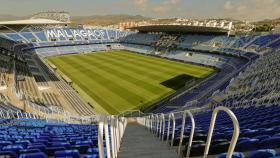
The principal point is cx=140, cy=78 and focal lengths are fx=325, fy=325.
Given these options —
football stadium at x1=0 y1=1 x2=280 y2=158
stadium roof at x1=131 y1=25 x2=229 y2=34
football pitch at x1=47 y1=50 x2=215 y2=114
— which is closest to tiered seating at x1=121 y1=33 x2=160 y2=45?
football stadium at x1=0 y1=1 x2=280 y2=158

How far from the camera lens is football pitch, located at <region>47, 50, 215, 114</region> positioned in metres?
34.7

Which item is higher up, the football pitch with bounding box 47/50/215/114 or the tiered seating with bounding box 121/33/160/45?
the tiered seating with bounding box 121/33/160/45

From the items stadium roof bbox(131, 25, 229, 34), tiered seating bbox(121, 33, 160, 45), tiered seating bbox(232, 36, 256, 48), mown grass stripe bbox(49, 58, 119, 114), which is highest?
stadium roof bbox(131, 25, 229, 34)

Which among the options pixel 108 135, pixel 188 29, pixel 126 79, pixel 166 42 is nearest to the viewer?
pixel 108 135

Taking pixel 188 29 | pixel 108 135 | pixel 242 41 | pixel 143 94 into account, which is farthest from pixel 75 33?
pixel 108 135

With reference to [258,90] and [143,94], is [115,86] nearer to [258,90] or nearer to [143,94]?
[143,94]

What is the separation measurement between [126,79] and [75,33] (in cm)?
5032

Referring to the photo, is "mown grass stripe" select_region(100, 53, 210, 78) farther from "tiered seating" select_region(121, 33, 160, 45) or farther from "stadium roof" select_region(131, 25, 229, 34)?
"tiered seating" select_region(121, 33, 160, 45)

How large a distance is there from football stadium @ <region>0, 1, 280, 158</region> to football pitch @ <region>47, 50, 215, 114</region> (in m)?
0.12

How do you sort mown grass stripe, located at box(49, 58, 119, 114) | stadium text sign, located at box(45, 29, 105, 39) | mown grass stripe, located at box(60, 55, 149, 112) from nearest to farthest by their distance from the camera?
mown grass stripe, located at box(49, 58, 119, 114)
mown grass stripe, located at box(60, 55, 149, 112)
stadium text sign, located at box(45, 29, 105, 39)

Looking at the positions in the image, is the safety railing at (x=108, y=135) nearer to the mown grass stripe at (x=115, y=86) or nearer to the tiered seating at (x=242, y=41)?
the mown grass stripe at (x=115, y=86)

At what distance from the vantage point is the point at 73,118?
2600 centimetres

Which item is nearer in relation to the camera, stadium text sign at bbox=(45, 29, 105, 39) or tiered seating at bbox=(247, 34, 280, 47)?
tiered seating at bbox=(247, 34, 280, 47)

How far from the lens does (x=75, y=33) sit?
9150 centimetres
